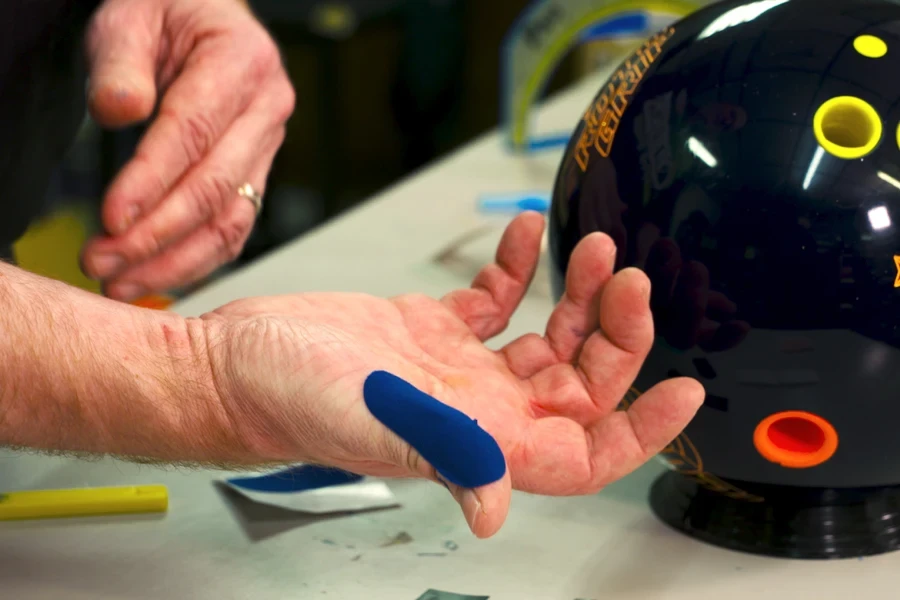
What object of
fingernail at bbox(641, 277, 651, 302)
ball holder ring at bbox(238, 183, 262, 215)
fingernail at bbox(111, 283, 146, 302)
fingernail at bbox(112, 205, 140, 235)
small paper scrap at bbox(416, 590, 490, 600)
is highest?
fingernail at bbox(641, 277, 651, 302)

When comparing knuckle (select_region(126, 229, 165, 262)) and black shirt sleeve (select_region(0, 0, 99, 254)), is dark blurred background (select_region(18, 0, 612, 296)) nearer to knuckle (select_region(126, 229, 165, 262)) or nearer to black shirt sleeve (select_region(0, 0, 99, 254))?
black shirt sleeve (select_region(0, 0, 99, 254))

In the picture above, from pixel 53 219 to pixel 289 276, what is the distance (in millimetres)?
1062

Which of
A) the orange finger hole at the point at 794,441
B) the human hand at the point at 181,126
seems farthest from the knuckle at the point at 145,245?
the orange finger hole at the point at 794,441

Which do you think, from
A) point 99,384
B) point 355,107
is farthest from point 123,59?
point 355,107

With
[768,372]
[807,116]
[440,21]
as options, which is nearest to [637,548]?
[768,372]

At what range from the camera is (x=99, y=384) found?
66 centimetres

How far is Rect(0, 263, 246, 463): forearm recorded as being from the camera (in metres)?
0.66

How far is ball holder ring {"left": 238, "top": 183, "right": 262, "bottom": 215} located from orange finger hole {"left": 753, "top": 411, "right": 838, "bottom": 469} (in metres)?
0.50

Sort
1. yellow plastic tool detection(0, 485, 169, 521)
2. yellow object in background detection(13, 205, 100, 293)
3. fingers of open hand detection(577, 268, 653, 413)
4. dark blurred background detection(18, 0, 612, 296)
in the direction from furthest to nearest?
1. dark blurred background detection(18, 0, 612, 296)
2. yellow object in background detection(13, 205, 100, 293)
3. yellow plastic tool detection(0, 485, 169, 521)
4. fingers of open hand detection(577, 268, 653, 413)

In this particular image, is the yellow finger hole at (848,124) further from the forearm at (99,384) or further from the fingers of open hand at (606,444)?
the forearm at (99,384)

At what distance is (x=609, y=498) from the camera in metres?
0.85

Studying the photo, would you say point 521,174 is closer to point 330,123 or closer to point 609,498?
point 609,498

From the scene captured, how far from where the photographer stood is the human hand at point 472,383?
0.62 metres

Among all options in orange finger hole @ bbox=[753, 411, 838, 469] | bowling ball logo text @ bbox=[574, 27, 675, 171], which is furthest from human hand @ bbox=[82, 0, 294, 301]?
orange finger hole @ bbox=[753, 411, 838, 469]
